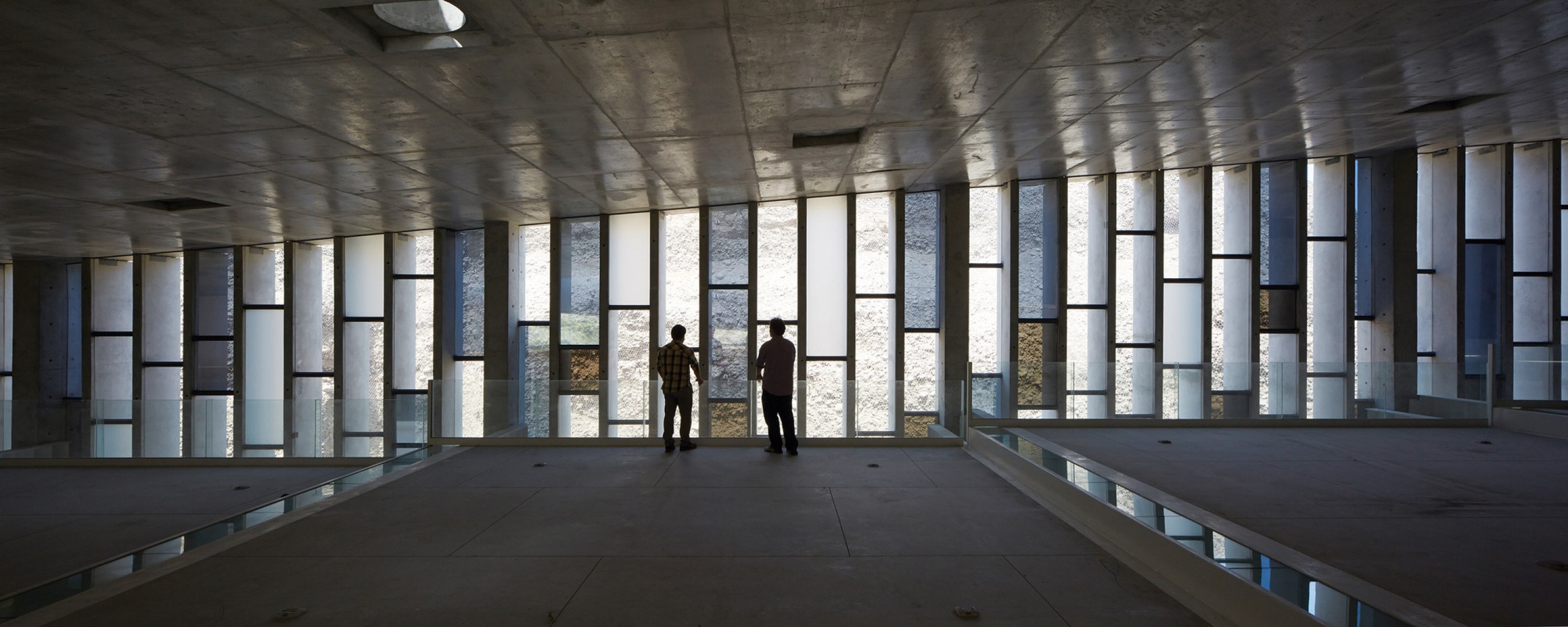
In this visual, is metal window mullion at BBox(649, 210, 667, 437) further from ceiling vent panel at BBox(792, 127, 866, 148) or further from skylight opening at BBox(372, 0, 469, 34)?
skylight opening at BBox(372, 0, 469, 34)

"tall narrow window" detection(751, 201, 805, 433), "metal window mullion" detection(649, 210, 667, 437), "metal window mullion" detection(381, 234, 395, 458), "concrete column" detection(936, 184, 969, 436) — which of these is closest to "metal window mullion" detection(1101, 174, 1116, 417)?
"concrete column" detection(936, 184, 969, 436)

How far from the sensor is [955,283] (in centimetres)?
1393

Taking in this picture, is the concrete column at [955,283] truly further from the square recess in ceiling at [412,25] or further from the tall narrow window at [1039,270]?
the square recess in ceiling at [412,25]

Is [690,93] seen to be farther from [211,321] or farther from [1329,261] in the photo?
[211,321]

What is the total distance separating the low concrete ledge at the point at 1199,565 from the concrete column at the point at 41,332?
20038 millimetres

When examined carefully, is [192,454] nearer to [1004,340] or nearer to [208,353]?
[208,353]

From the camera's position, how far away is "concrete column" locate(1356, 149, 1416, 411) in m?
13.7

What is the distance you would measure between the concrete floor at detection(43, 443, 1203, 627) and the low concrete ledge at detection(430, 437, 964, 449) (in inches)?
78.7

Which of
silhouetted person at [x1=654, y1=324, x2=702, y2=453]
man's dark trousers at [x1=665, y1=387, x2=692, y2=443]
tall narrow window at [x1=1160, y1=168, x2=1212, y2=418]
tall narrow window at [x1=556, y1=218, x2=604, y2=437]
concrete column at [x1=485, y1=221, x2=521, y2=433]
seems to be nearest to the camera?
silhouetted person at [x1=654, y1=324, x2=702, y2=453]

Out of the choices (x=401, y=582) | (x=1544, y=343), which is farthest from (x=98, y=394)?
(x=1544, y=343)

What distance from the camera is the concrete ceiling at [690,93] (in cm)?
553

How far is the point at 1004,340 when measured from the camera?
46.4 feet

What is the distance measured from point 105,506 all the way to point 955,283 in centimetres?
1139

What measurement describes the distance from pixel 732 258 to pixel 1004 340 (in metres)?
4.88
